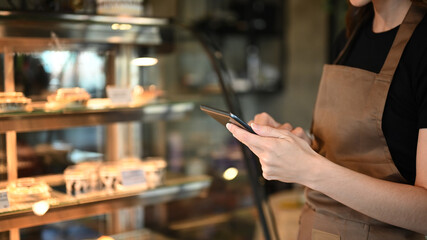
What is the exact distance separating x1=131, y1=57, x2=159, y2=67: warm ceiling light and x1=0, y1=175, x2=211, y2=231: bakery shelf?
51 centimetres

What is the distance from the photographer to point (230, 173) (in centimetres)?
293

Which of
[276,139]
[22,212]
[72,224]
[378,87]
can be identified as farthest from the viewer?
[72,224]

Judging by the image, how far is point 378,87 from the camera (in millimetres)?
1307

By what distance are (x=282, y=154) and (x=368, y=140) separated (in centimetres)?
30

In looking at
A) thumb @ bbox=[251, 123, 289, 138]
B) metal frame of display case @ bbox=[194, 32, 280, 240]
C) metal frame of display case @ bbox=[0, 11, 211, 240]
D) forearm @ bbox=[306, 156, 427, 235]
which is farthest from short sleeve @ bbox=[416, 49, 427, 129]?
metal frame of display case @ bbox=[0, 11, 211, 240]

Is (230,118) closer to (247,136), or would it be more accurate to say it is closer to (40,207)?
(247,136)

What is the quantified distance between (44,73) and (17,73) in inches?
4.7

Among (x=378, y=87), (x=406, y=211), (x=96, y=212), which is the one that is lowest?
(x=96, y=212)


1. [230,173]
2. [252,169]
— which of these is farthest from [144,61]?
[230,173]

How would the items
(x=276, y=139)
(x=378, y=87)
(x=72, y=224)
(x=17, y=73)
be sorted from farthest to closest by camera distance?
(x=72, y=224) → (x=17, y=73) → (x=378, y=87) → (x=276, y=139)

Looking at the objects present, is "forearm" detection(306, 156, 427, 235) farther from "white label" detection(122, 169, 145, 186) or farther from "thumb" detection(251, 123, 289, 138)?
"white label" detection(122, 169, 145, 186)

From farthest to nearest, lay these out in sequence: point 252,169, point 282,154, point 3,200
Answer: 1. point 252,169
2. point 3,200
3. point 282,154

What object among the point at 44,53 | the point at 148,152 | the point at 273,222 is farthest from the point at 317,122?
the point at 148,152

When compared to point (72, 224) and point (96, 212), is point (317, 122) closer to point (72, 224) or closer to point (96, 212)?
point (96, 212)
